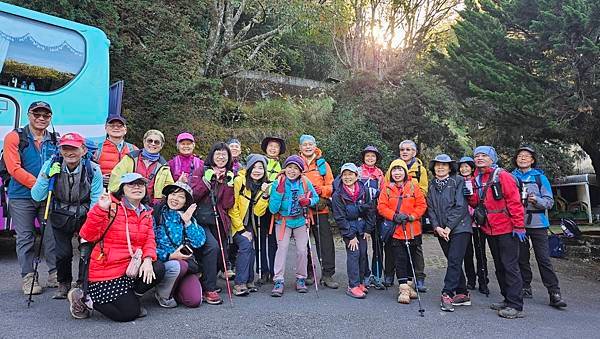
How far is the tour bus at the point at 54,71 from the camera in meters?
6.61

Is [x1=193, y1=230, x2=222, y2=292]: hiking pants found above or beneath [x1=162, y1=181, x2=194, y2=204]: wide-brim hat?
beneath

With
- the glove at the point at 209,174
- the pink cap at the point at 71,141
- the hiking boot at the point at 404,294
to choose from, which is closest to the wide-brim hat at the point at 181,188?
the glove at the point at 209,174

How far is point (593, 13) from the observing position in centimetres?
757

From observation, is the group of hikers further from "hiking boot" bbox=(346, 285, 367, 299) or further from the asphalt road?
the asphalt road

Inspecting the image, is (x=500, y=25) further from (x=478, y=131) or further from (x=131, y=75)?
(x=131, y=75)

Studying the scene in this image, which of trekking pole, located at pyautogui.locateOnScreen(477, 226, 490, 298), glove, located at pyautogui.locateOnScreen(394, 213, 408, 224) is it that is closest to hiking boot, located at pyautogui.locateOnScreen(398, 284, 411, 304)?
glove, located at pyautogui.locateOnScreen(394, 213, 408, 224)

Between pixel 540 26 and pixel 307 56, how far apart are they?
1717 centimetres

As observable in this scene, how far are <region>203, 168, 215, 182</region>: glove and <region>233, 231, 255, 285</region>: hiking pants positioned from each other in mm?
743

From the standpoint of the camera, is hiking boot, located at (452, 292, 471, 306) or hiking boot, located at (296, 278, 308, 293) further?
hiking boot, located at (296, 278, 308, 293)

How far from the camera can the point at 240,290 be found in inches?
208

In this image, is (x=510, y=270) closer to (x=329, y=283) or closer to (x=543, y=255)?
(x=543, y=255)

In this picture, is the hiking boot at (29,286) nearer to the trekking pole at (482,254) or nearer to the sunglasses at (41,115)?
the sunglasses at (41,115)

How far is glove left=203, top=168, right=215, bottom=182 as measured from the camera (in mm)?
5176

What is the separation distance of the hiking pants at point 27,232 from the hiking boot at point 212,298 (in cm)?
167
